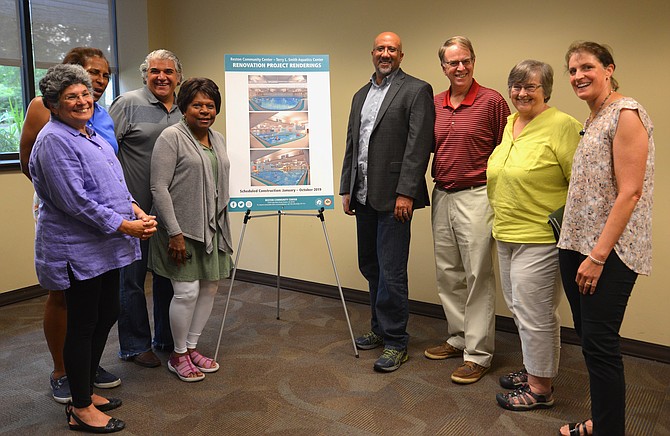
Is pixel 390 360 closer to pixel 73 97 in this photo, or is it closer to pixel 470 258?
pixel 470 258

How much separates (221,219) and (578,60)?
69.6 inches

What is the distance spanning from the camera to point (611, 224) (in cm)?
186

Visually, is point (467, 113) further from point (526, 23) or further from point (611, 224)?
point (611, 224)

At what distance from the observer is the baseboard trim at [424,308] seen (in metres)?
3.16

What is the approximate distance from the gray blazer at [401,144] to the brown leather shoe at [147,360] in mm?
1399

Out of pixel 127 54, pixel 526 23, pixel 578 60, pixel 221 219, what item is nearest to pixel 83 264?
pixel 221 219

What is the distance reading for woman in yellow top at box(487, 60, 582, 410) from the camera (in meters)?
2.38

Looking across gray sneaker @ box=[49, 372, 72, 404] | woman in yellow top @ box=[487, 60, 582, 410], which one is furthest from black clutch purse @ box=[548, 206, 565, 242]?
gray sneaker @ box=[49, 372, 72, 404]

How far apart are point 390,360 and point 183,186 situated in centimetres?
136

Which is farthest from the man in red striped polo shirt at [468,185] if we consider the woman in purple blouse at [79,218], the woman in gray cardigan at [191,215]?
the woman in purple blouse at [79,218]

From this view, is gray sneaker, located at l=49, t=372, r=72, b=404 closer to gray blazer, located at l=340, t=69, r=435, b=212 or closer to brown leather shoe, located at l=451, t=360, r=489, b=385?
gray blazer, located at l=340, t=69, r=435, b=212

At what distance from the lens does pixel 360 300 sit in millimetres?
4207

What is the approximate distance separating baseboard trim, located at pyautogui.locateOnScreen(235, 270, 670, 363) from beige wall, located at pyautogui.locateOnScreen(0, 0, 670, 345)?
0.13ft

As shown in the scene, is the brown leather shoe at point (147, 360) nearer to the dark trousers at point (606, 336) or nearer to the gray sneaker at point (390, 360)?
the gray sneaker at point (390, 360)
